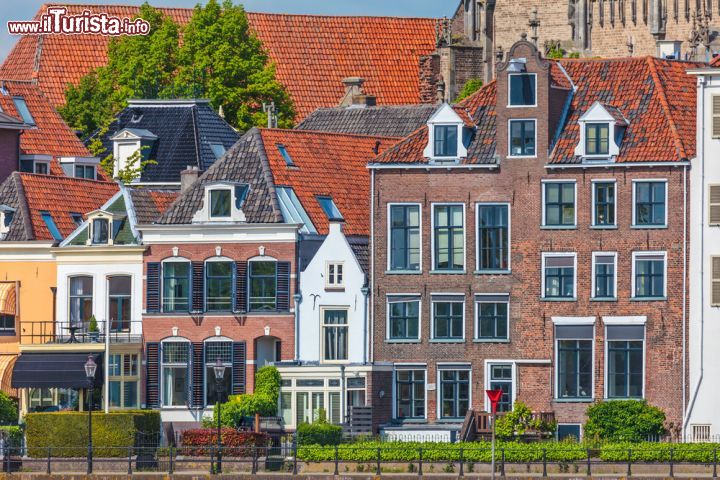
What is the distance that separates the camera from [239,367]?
10106 cm

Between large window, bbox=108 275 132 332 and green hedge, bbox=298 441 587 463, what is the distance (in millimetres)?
14416

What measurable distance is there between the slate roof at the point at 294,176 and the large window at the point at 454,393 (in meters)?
7.18

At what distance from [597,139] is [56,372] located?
62.8ft

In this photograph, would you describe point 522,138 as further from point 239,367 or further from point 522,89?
point 239,367

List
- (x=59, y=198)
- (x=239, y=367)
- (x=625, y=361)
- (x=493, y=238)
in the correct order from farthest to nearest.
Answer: (x=59, y=198)
(x=239, y=367)
(x=493, y=238)
(x=625, y=361)

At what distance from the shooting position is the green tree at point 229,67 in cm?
13412

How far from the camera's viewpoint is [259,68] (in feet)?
449

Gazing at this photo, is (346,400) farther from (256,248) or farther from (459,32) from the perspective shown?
(459,32)

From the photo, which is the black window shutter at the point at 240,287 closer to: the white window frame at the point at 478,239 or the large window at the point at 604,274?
the white window frame at the point at 478,239

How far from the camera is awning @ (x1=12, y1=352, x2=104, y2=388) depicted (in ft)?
337

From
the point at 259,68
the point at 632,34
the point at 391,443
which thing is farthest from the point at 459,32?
the point at 391,443

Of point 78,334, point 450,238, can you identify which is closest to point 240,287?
point 78,334

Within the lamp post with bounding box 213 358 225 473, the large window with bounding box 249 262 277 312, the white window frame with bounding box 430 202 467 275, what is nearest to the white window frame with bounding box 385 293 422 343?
the white window frame with bounding box 430 202 467 275

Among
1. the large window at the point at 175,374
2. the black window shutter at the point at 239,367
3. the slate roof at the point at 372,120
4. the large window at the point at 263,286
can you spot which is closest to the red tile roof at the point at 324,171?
the large window at the point at 263,286
